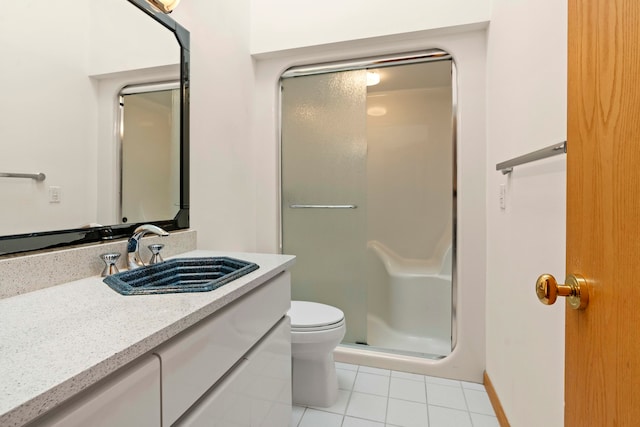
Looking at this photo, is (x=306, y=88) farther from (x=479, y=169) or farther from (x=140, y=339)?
(x=140, y=339)

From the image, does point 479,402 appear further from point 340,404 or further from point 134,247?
point 134,247

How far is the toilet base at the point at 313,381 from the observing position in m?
1.57

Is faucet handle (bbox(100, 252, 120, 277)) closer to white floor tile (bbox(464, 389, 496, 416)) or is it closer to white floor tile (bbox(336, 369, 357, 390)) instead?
white floor tile (bbox(336, 369, 357, 390))

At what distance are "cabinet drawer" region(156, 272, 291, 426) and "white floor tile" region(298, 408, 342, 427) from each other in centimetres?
71

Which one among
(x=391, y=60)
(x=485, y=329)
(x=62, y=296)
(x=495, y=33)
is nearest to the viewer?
(x=62, y=296)

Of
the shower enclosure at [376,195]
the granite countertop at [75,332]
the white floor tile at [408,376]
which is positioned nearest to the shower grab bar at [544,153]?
the shower enclosure at [376,195]

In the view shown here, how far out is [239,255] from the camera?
137 centimetres

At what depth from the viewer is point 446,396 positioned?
166cm

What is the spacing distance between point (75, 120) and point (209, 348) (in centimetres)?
84

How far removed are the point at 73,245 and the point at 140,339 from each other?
2.13 ft

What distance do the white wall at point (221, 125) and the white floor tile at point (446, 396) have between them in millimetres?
1366

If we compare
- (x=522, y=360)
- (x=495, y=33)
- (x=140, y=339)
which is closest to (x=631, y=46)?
(x=140, y=339)

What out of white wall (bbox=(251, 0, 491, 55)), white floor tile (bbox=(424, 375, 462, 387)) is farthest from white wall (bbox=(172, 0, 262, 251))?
white floor tile (bbox=(424, 375, 462, 387))

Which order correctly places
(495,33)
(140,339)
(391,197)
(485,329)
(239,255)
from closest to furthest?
(140,339)
(239,255)
(495,33)
(485,329)
(391,197)
